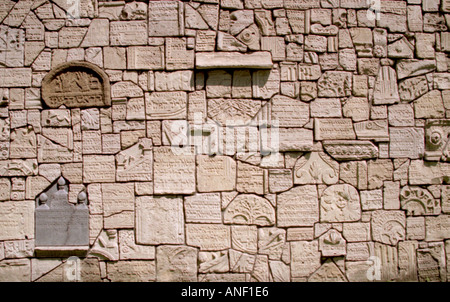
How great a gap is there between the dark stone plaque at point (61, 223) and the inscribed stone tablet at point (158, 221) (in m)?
0.52

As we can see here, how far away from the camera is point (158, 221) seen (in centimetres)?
327

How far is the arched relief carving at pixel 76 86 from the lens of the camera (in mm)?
3299

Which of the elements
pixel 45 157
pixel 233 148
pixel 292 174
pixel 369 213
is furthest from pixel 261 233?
pixel 45 157

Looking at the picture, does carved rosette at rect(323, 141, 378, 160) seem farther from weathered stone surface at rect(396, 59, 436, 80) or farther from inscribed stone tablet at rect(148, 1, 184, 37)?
inscribed stone tablet at rect(148, 1, 184, 37)

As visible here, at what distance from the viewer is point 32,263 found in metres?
3.27

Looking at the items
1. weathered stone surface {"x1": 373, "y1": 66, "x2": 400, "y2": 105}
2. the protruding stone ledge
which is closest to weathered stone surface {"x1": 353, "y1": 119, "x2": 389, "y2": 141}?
weathered stone surface {"x1": 373, "y1": 66, "x2": 400, "y2": 105}

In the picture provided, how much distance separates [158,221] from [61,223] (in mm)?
942

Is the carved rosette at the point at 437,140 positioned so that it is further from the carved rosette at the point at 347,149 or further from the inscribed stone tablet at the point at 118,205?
the inscribed stone tablet at the point at 118,205

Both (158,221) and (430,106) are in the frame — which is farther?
(430,106)

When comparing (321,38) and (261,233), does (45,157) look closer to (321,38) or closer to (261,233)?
(261,233)

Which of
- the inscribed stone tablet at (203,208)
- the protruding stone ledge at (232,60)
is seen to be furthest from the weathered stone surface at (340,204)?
the protruding stone ledge at (232,60)

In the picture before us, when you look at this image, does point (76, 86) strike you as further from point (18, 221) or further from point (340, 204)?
point (340, 204)

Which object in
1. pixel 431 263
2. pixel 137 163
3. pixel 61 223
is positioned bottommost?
pixel 431 263

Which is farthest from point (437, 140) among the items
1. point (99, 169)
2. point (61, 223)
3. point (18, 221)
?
point (18, 221)
